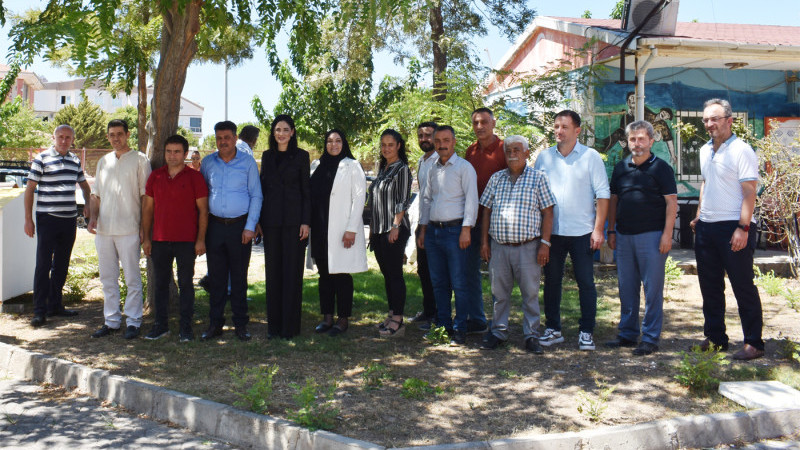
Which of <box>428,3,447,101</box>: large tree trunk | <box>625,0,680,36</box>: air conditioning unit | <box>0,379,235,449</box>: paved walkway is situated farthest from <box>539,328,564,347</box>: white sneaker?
<box>428,3,447,101</box>: large tree trunk

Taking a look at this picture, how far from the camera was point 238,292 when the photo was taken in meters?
6.56

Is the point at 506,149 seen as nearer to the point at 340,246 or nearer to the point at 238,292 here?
the point at 340,246

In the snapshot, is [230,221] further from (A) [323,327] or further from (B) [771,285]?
(B) [771,285]

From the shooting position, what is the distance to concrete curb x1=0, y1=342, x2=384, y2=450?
13.3 ft

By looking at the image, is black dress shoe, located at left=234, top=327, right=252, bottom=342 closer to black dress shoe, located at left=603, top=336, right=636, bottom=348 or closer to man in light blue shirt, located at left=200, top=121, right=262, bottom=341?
man in light blue shirt, located at left=200, top=121, right=262, bottom=341

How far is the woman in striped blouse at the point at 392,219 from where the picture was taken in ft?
21.4

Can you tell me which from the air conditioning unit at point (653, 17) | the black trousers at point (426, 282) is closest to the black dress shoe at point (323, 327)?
the black trousers at point (426, 282)

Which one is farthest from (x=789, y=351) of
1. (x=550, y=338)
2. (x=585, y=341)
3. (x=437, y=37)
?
(x=437, y=37)

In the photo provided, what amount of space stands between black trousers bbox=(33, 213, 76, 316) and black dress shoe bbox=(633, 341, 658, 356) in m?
6.05

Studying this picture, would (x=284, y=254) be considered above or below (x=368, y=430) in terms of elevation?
above

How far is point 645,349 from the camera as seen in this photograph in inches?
233

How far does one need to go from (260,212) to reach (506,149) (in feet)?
8.01

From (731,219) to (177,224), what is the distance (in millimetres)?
4987

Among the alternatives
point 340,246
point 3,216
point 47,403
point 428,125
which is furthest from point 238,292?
point 3,216
